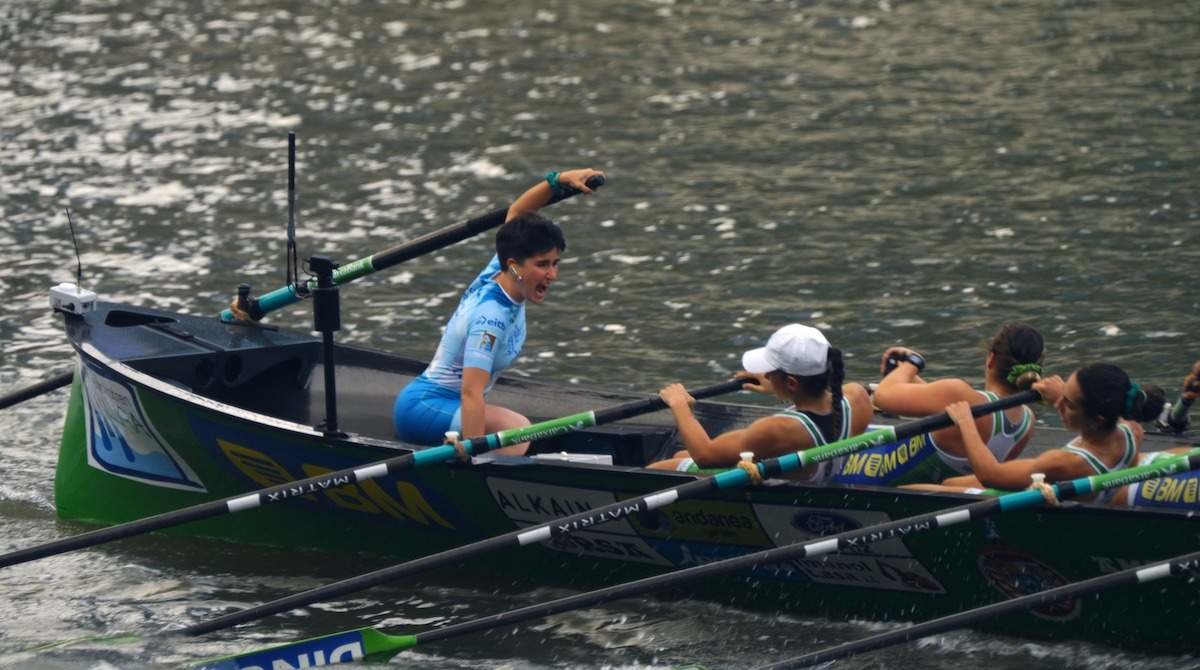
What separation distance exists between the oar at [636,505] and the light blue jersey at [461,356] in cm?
110

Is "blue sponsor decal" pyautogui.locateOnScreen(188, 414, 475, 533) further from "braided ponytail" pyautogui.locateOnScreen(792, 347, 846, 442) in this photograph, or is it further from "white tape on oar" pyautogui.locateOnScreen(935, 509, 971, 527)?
"white tape on oar" pyautogui.locateOnScreen(935, 509, 971, 527)

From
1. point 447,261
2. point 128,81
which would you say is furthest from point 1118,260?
point 128,81

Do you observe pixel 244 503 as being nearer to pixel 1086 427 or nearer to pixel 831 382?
pixel 831 382

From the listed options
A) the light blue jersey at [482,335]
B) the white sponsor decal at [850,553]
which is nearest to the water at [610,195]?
the white sponsor decal at [850,553]

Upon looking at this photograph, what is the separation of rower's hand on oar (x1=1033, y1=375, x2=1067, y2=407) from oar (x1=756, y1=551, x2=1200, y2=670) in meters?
0.98

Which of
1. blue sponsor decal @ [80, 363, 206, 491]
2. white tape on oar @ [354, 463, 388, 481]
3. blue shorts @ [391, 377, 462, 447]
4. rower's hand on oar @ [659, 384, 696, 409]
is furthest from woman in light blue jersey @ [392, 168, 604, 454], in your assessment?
blue sponsor decal @ [80, 363, 206, 491]

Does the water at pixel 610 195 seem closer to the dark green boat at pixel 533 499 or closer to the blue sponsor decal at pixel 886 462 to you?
the dark green boat at pixel 533 499

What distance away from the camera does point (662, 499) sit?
8.53 meters

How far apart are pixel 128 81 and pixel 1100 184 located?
492 inches

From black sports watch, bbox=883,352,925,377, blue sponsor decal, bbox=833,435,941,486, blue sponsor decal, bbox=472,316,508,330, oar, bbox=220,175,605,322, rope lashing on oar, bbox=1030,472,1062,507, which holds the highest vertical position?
oar, bbox=220,175,605,322

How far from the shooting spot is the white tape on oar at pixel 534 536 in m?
8.57

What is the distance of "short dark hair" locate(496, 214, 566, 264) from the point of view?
9.20 m

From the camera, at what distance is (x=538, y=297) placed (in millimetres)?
9461

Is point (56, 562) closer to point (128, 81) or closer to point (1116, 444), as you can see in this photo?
point (1116, 444)
